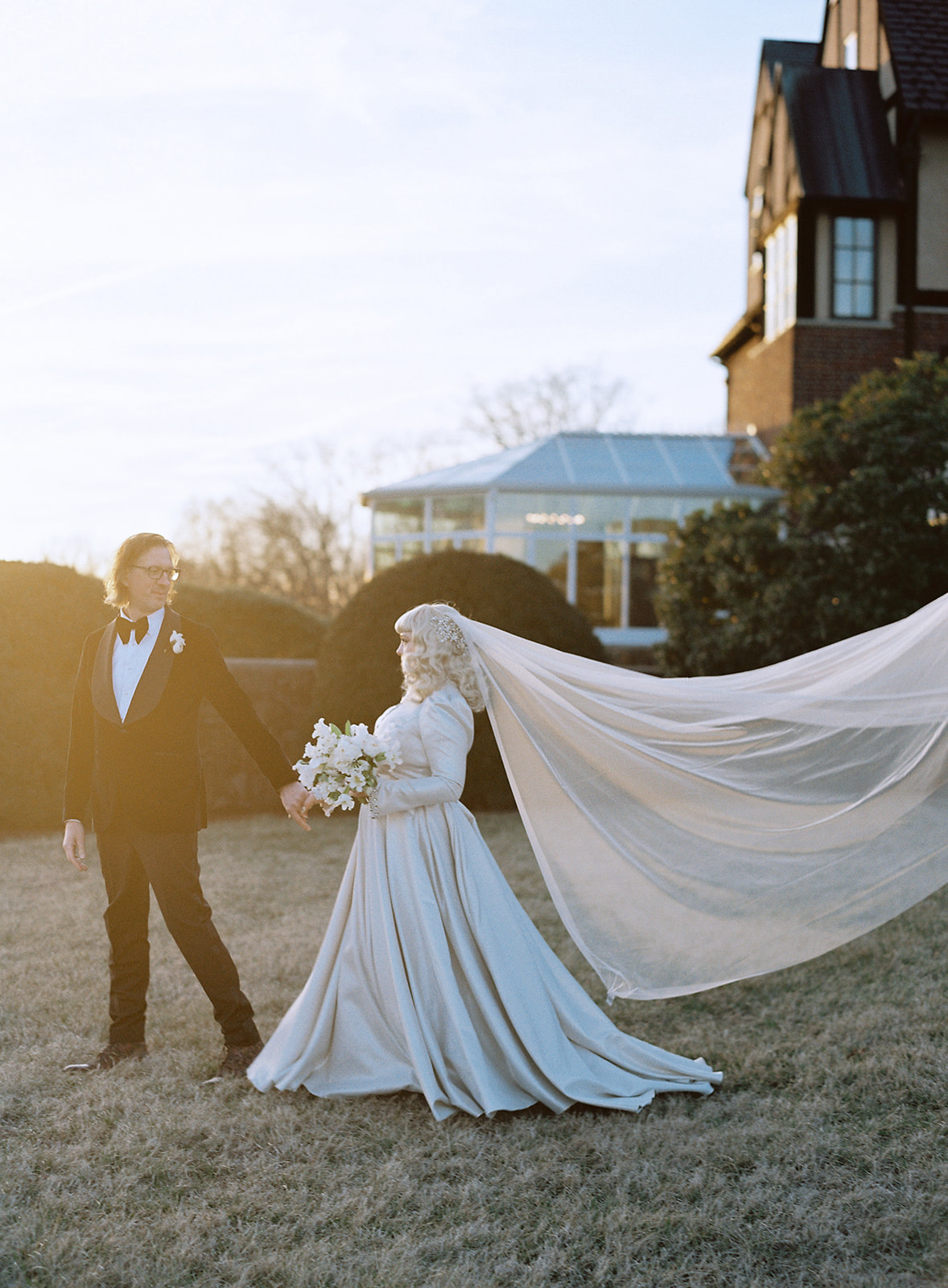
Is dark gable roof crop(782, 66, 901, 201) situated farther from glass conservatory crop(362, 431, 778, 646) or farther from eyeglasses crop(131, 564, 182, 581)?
eyeglasses crop(131, 564, 182, 581)

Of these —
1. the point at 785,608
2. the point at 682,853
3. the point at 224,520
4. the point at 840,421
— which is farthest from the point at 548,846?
the point at 224,520

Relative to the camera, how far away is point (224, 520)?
3428 cm

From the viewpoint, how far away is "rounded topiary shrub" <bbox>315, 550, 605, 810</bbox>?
386 inches

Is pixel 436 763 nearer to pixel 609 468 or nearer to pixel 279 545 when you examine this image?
pixel 609 468

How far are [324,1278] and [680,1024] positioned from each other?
2.39 meters

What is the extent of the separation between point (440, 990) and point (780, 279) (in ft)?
53.8

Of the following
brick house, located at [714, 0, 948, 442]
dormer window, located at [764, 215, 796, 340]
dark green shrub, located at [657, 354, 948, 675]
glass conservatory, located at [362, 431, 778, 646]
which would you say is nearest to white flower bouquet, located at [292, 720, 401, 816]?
dark green shrub, located at [657, 354, 948, 675]

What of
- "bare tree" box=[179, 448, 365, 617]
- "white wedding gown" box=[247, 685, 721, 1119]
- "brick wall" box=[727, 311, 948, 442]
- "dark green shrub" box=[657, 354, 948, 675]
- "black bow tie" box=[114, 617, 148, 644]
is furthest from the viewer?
"bare tree" box=[179, 448, 365, 617]

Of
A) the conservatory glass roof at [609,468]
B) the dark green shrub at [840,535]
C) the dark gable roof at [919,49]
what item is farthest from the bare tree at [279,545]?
the dark green shrub at [840,535]

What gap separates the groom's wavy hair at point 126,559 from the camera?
4062mm

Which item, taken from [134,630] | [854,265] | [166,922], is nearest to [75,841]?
[166,922]

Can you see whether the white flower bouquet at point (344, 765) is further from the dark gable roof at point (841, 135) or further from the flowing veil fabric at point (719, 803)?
the dark gable roof at point (841, 135)

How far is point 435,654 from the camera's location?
394 cm

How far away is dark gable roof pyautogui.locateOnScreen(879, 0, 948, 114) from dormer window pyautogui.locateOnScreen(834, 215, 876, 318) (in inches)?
72.5
